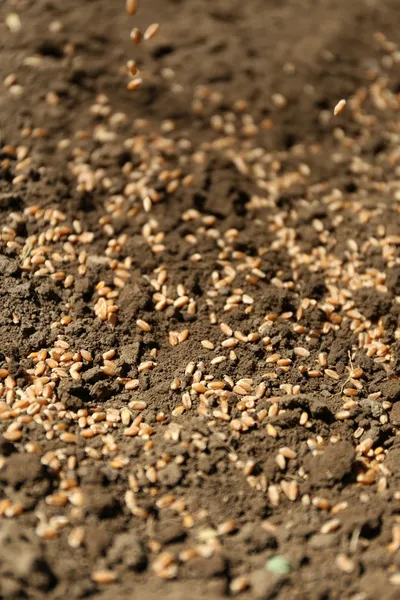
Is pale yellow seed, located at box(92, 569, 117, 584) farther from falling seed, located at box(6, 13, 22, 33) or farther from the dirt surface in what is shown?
falling seed, located at box(6, 13, 22, 33)

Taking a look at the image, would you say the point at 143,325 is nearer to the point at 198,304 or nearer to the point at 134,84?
the point at 198,304

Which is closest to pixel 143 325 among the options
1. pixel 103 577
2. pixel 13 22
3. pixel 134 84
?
pixel 103 577

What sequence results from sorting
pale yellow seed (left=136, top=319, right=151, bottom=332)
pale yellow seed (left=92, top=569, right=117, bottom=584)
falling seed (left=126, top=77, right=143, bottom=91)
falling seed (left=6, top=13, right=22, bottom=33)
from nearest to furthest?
pale yellow seed (left=92, top=569, right=117, bottom=584)
pale yellow seed (left=136, top=319, right=151, bottom=332)
falling seed (left=126, top=77, right=143, bottom=91)
falling seed (left=6, top=13, right=22, bottom=33)

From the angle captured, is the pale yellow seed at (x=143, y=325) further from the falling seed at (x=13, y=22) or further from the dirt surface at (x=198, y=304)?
the falling seed at (x=13, y=22)

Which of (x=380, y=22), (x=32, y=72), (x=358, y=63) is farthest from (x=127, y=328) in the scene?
(x=380, y=22)

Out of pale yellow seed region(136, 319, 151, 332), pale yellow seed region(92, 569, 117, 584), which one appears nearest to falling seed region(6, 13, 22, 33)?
pale yellow seed region(136, 319, 151, 332)

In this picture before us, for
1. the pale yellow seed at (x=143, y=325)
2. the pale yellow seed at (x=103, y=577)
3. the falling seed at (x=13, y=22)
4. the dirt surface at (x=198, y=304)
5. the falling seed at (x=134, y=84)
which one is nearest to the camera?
the pale yellow seed at (x=103, y=577)

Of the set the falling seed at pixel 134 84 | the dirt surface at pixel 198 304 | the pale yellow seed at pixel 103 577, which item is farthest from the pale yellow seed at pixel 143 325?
the falling seed at pixel 134 84

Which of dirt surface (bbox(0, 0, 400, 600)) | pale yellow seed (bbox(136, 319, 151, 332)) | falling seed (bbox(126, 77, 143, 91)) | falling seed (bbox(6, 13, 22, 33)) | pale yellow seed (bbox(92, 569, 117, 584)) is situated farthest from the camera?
falling seed (bbox(6, 13, 22, 33))
